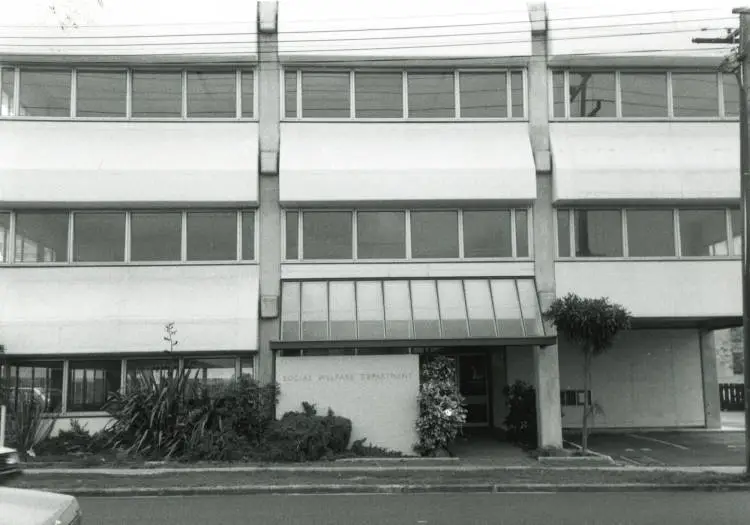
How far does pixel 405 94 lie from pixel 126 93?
6672 mm

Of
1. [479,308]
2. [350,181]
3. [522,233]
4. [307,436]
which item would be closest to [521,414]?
[479,308]

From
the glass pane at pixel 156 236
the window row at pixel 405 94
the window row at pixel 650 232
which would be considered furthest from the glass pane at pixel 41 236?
the window row at pixel 650 232

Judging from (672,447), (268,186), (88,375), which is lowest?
(672,447)

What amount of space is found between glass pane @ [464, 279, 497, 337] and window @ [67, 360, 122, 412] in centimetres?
820

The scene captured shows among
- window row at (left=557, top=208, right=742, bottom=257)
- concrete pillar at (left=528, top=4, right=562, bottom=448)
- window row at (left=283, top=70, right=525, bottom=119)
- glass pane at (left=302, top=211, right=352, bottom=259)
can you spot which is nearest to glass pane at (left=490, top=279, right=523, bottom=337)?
concrete pillar at (left=528, top=4, right=562, bottom=448)

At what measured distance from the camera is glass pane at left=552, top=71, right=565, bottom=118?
1939 cm

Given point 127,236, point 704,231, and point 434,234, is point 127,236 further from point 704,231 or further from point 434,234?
point 704,231

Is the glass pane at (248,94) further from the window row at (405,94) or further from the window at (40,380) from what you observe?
the window at (40,380)

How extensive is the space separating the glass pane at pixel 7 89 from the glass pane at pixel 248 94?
5.35 meters

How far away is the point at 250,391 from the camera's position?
17.1 m

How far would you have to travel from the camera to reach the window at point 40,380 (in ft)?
59.5

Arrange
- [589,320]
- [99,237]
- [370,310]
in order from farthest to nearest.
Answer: [99,237] → [370,310] → [589,320]

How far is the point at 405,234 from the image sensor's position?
1900 cm

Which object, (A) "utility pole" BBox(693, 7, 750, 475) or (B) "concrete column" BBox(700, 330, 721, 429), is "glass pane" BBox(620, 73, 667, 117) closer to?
(A) "utility pole" BBox(693, 7, 750, 475)
